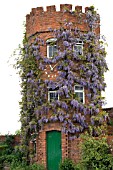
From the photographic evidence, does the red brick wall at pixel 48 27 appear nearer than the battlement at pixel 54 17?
Yes

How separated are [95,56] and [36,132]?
6104 mm

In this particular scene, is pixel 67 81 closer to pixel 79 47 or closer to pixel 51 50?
pixel 51 50

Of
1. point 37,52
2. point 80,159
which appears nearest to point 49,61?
point 37,52

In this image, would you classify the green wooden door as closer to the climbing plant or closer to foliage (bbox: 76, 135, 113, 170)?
the climbing plant

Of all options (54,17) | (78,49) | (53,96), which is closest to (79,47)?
(78,49)

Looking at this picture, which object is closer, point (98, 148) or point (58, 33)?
point (98, 148)

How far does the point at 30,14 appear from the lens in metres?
35.8

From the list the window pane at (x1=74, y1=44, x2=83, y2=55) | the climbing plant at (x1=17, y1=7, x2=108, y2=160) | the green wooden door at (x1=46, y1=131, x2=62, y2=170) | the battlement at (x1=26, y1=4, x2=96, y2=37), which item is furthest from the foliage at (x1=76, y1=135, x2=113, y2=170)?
the battlement at (x1=26, y1=4, x2=96, y2=37)

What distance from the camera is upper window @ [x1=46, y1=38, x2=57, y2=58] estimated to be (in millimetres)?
34188

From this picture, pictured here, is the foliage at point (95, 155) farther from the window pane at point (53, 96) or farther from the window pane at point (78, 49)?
the window pane at point (78, 49)

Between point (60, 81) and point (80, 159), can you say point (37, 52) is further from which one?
point (80, 159)

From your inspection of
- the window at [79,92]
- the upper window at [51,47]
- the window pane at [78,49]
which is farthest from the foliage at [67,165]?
the window pane at [78,49]

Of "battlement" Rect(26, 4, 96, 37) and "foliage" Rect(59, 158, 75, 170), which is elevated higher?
"battlement" Rect(26, 4, 96, 37)

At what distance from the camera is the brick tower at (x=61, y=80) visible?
108ft
